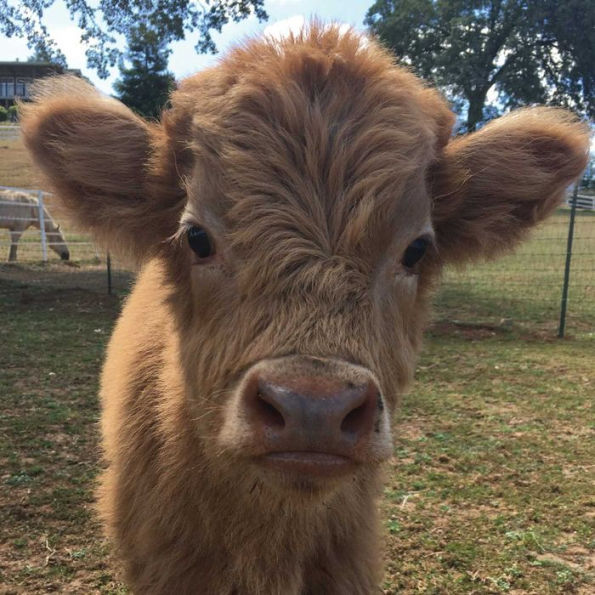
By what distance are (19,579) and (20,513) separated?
66 cm

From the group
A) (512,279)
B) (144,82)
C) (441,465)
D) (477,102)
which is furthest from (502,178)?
(477,102)

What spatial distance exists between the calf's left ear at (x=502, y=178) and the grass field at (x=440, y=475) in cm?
207

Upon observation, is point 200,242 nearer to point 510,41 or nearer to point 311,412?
point 311,412

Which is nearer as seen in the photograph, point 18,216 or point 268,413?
point 268,413

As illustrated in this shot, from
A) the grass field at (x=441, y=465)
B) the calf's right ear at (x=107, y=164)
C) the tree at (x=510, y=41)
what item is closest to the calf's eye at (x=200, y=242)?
the calf's right ear at (x=107, y=164)

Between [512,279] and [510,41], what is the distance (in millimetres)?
31697

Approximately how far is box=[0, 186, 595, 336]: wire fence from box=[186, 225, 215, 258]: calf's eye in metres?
7.66

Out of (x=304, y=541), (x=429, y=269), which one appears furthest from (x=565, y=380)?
(x=304, y=541)

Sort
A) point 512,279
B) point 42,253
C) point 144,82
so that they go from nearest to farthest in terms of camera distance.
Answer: point 512,279
point 42,253
point 144,82

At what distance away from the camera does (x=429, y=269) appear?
2.91 meters

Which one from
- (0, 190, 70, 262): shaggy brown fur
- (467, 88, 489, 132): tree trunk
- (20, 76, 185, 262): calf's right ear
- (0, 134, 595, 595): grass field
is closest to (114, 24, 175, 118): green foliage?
(0, 190, 70, 262): shaggy brown fur

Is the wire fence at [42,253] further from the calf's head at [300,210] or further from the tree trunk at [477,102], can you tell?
the tree trunk at [477,102]

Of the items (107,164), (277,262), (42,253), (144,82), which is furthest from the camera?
(144,82)

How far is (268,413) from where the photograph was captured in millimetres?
1805
